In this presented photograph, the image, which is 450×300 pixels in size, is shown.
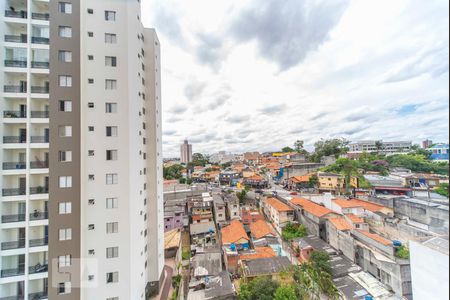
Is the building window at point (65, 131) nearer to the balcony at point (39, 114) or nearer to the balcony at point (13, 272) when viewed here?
the balcony at point (39, 114)

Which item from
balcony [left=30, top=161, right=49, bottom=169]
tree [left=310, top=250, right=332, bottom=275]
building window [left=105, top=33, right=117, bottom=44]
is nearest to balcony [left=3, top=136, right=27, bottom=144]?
balcony [left=30, top=161, right=49, bottom=169]

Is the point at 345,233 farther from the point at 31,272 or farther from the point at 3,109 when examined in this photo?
the point at 3,109

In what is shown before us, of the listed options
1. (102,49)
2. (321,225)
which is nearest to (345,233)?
(321,225)

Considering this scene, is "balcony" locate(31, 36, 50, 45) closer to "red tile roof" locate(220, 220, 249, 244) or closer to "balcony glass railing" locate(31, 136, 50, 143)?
"balcony glass railing" locate(31, 136, 50, 143)

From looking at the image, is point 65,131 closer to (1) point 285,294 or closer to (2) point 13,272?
(2) point 13,272

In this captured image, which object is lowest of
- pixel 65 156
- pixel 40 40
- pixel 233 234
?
pixel 233 234

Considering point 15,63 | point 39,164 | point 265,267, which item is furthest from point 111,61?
point 265,267
